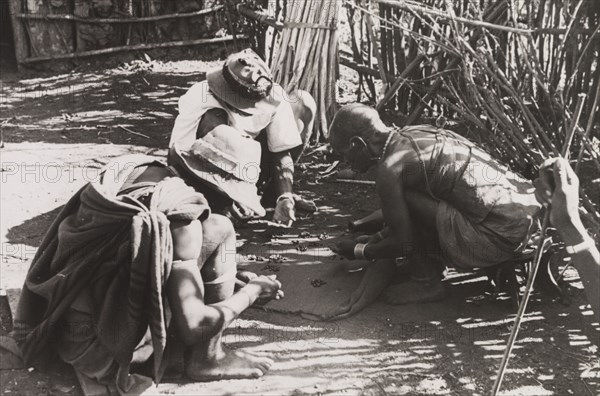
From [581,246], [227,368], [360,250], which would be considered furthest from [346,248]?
[581,246]

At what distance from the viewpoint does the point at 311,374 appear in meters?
3.60

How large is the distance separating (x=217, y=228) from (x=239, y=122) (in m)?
1.35

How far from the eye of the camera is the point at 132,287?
126 inches

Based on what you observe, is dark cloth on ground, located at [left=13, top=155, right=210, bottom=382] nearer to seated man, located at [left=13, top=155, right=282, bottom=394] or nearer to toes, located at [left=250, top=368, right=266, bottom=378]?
seated man, located at [left=13, top=155, right=282, bottom=394]

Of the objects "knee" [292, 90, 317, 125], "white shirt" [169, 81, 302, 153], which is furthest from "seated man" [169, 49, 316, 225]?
"knee" [292, 90, 317, 125]

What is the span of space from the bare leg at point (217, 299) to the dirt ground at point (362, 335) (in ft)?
0.19

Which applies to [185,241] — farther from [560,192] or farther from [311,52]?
[311,52]

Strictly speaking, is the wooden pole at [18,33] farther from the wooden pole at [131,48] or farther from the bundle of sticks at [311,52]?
the bundle of sticks at [311,52]

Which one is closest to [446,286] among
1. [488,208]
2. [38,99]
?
[488,208]

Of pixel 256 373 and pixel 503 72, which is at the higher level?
pixel 503 72

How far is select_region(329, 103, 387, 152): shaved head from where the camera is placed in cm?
419

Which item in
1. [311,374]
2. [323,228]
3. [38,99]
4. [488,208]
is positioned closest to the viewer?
[311,374]

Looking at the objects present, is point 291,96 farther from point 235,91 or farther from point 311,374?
point 311,374

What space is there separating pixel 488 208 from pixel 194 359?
1.70 metres
